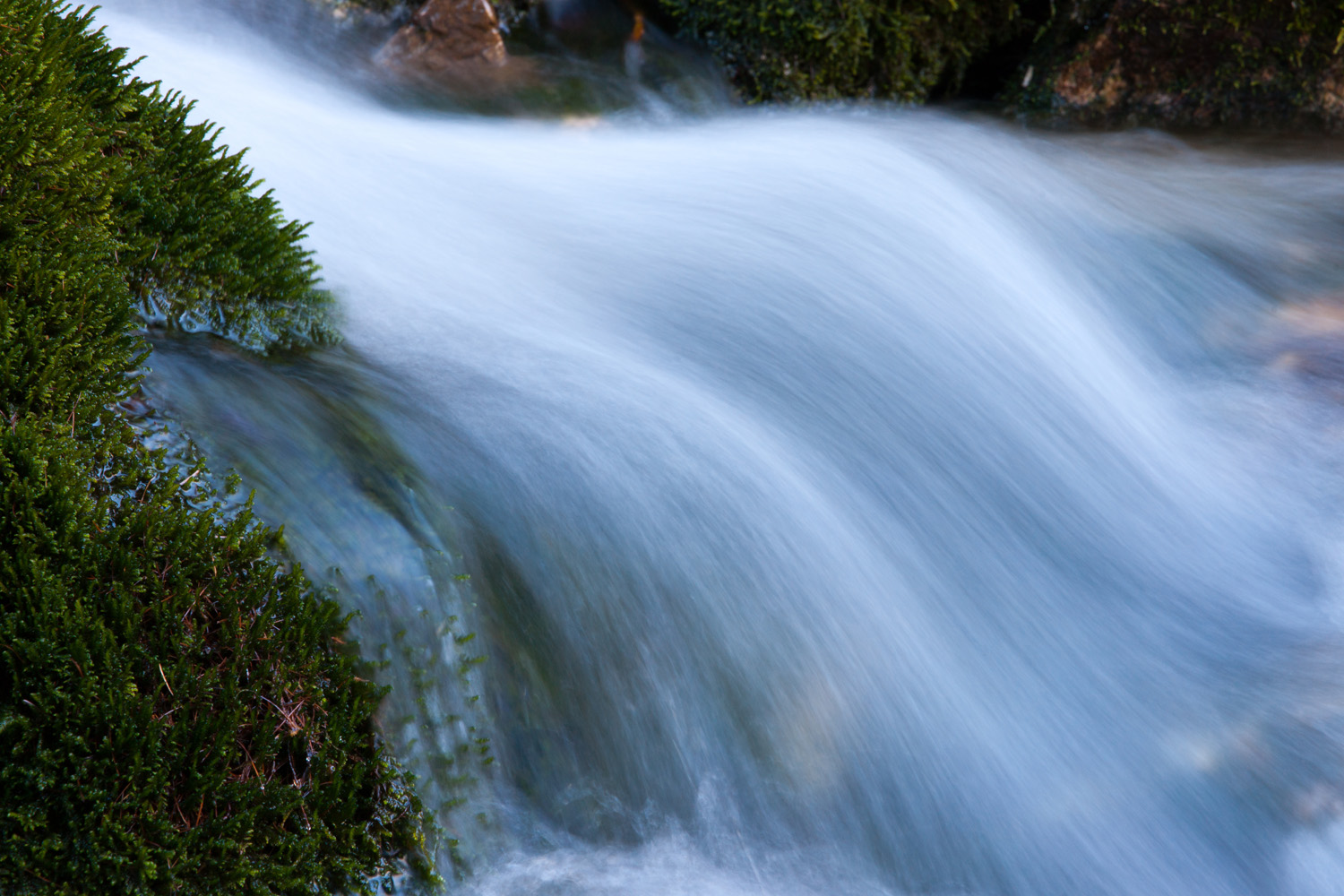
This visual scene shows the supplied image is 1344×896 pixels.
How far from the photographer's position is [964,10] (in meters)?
7.38

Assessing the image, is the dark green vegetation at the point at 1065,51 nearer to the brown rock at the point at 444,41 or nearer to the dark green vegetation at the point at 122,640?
the brown rock at the point at 444,41

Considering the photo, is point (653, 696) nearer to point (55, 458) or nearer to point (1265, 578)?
point (55, 458)

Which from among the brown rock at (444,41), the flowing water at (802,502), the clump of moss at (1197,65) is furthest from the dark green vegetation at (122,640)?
the clump of moss at (1197,65)

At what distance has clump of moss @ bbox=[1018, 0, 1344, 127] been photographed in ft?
23.4

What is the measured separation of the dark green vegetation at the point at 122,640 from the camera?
2.09 meters

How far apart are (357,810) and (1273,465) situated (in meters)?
3.98

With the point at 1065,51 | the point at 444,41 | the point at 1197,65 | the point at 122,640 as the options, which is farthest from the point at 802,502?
the point at 1197,65

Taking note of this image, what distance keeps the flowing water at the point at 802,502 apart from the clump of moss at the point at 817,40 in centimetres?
140

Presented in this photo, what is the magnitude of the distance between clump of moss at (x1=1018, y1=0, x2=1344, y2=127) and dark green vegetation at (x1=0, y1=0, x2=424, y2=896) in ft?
21.7

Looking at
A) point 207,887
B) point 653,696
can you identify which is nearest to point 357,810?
point 207,887

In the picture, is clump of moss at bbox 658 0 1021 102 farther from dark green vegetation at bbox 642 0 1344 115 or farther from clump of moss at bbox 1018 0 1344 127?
clump of moss at bbox 1018 0 1344 127

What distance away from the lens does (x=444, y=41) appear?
645 cm

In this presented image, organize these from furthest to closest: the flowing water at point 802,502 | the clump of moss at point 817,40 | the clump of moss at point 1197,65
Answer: the clump of moss at point 1197,65, the clump of moss at point 817,40, the flowing water at point 802,502

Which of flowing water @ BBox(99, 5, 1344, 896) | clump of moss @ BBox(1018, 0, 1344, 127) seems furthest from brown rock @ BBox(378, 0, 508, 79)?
clump of moss @ BBox(1018, 0, 1344, 127)
